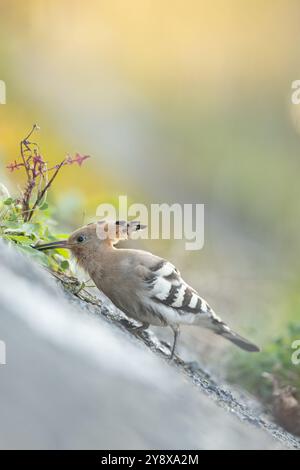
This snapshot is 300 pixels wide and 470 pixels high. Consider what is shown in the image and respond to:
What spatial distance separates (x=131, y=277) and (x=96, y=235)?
0.23 m

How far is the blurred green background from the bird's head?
1406 mm

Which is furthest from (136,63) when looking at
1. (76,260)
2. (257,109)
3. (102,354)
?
(102,354)

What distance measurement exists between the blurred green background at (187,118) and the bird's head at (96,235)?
141 cm

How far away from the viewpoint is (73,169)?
23.5 ft

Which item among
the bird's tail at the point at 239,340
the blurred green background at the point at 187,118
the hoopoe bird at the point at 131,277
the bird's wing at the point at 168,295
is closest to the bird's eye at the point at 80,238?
the hoopoe bird at the point at 131,277

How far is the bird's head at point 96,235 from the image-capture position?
3.35 meters

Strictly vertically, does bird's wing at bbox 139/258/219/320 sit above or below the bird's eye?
below

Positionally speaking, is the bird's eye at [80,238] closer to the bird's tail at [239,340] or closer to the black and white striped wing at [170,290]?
the black and white striped wing at [170,290]

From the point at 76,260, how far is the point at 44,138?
12.6 ft

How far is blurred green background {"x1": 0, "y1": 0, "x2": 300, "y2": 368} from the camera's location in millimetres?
6504

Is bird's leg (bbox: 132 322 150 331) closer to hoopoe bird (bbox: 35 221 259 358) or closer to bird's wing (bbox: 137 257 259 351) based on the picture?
hoopoe bird (bbox: 35 221 259 358)

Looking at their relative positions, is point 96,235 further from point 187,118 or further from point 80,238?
point 187,118

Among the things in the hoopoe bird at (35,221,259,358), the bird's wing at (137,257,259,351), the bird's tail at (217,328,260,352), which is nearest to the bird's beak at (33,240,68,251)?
the hoopoe bird at (35,221,259,358)
